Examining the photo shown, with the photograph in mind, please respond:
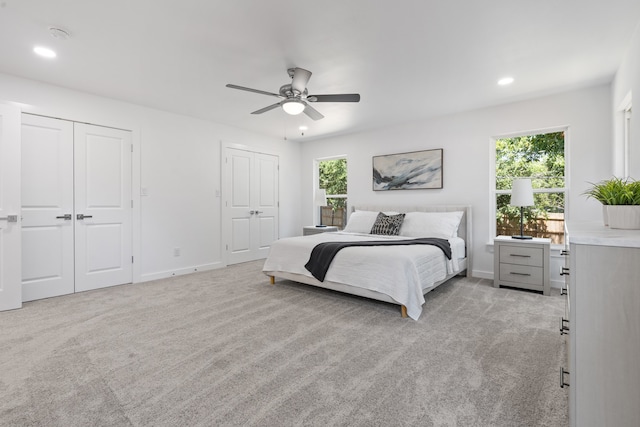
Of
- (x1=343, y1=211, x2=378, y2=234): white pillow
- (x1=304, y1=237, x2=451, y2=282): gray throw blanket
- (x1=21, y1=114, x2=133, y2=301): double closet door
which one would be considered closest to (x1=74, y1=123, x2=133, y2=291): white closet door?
(x1=21, y1=114, x2=133, y2=301): double closet door

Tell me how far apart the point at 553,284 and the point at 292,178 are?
15.6 feet

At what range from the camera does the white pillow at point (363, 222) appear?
4.86 meters

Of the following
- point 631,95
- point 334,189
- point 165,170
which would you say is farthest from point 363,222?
point 631,95

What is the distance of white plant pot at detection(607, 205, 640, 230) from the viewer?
147cm

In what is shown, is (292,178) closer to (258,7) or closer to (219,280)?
(219,280)

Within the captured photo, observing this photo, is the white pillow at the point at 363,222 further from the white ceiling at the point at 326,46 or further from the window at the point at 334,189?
the white ceiling at the point at 326,46

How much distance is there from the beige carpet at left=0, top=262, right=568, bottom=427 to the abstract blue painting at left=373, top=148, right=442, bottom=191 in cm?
217

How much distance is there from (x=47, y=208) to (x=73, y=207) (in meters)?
0.24

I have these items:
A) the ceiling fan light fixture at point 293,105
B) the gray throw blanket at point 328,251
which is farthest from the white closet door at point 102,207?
the gray throw blanket at point 328,251

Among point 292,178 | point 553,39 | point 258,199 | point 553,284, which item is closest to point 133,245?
point 258,199

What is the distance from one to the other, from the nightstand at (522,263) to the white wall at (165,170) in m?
4.19

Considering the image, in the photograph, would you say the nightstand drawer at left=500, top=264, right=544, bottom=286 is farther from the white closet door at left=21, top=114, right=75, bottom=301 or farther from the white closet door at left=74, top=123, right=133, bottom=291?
the white closet door at left=21, top=114, right=75, bottom=301

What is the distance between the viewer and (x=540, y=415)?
151 centimetres

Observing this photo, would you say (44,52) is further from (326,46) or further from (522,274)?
(522,274)
